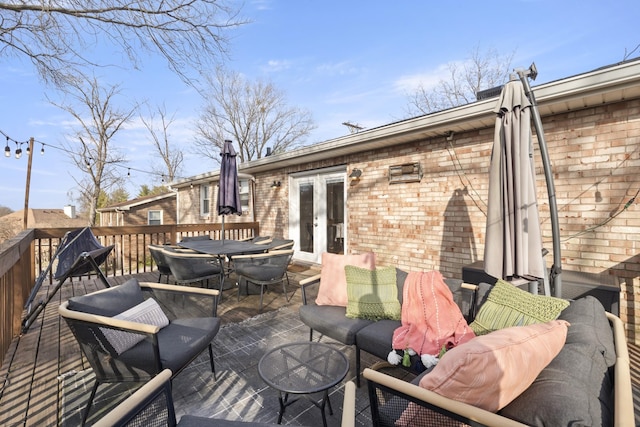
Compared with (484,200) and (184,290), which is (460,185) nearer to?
(484,200)

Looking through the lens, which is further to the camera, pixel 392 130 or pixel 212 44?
pixel 212 44

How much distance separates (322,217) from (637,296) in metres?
4.96

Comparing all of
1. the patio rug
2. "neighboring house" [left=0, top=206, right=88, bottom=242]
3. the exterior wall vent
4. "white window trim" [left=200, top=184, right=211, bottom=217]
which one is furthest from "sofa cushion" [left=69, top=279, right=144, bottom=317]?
"neighboring house" [left=0, top=206, right=88, bottom=242]

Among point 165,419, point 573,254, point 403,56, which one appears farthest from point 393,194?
point 403,56

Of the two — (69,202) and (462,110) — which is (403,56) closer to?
(462,110)

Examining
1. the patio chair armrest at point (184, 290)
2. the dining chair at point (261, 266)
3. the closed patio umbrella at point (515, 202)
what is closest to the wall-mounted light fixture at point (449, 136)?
the closed patio umbrella at point (515, 202)

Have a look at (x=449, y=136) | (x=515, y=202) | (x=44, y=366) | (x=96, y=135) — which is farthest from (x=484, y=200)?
(x=96, y=135)

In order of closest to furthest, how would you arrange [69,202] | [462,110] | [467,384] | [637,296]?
[467,384] → [637,296] → [462,110] → [69,202]

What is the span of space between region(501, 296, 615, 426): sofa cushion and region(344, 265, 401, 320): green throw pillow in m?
1.40

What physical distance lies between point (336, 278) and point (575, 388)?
85.7 inches

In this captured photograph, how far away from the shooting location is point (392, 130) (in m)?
4.59

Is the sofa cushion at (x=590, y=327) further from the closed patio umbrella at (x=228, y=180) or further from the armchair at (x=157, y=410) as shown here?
the closed patio umbrella at (x=228, y=180)

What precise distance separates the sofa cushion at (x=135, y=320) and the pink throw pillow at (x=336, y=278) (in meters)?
1.49

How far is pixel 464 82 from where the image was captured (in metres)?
13.9
